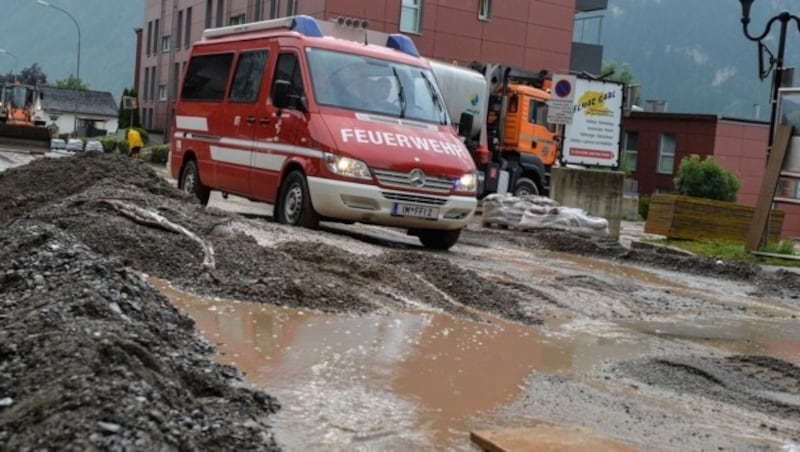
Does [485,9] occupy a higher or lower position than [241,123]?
higher

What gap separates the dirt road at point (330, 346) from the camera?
4.00m

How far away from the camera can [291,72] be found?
43.4 feet

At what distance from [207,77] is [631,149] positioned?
1273 inches

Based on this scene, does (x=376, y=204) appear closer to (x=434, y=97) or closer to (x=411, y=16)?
(x=434, y=97)

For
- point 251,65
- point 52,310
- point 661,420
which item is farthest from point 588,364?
point 251,65

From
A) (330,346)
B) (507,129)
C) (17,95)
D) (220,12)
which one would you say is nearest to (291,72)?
(330,346)

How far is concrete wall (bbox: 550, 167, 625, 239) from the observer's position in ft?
63.5

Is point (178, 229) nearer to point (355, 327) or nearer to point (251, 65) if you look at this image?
point (355, 327)

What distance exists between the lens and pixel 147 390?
3861mm

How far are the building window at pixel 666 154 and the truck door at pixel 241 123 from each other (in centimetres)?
3210

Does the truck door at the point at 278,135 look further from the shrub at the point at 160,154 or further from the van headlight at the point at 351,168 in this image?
the shrub at the point at 160,154

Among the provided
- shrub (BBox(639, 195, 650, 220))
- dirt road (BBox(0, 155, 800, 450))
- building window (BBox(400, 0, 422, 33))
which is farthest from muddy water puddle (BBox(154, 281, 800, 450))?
building window (BBox(400, 0, 422, 33))

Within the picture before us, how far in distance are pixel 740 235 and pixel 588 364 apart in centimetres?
1457

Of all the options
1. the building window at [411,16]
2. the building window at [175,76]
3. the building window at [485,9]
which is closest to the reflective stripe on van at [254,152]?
the building window at [411,16]
